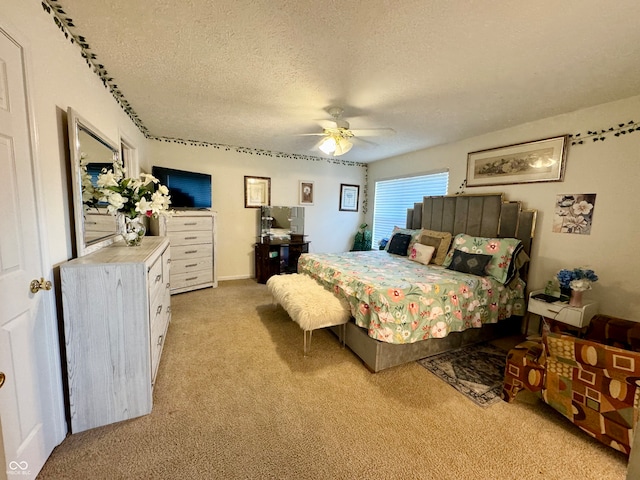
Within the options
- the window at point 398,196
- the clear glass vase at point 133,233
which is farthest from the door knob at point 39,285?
the window at point 398,196

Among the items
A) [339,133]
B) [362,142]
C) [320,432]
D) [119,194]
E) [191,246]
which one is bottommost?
[320,432]

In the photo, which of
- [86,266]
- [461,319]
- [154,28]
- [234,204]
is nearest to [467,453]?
[461,319]

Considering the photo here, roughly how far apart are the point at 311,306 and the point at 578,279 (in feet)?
7.76

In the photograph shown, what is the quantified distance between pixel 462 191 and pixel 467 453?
3.18 metres

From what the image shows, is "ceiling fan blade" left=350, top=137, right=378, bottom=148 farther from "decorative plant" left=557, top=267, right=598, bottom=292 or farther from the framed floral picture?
"decorative plant" left=557, top=267, right=598, bottom=292

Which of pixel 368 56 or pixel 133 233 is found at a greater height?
pixel 368 56

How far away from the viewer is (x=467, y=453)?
59.7 inches

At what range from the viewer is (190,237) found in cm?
402

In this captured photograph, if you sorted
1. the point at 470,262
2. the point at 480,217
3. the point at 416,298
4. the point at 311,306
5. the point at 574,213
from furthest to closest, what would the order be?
the point at 480,217 → the point at 470,262 → the point at 574,213 → the point at 311,306 → the point at 416,298

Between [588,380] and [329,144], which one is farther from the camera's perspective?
[329,144]

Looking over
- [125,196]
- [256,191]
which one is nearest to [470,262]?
[125,196]

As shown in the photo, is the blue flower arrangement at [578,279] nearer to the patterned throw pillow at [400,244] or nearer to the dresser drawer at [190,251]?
the patterned throw pillow at [400,244]

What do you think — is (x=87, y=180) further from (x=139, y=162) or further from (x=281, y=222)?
(x=281, y=222)

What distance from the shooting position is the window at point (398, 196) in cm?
422
